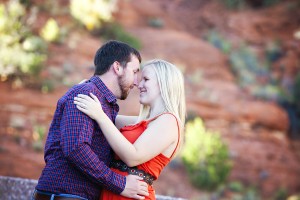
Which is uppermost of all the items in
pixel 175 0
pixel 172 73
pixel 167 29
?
pixel 175 0

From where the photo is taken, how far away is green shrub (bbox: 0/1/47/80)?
10.6 m

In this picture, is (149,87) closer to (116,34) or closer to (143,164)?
(143,164)

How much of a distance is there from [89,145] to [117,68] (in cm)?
45

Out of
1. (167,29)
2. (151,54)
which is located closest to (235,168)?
(151,54)

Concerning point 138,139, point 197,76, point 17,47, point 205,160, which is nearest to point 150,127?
point 138,139

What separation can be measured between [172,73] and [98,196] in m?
0.75

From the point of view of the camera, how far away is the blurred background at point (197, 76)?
34.8ft

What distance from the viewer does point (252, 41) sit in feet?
60.1

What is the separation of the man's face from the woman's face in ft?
0.16

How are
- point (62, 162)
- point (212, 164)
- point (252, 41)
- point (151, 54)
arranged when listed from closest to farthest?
point (62, 162) → point (212, 164) → point (151, 54) → point (252, 41)

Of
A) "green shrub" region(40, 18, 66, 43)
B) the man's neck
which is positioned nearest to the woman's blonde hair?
the man's neck

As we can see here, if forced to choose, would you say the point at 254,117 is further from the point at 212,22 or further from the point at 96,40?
the point at 212,22

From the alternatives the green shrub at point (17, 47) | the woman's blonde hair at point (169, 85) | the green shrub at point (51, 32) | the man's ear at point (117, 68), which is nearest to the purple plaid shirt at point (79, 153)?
the man's ear at point (117, 68)

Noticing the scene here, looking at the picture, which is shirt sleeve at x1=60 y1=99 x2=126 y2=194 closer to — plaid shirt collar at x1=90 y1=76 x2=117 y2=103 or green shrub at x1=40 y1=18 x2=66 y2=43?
plaid shirt collar at x1=90 y1=76 x2=117 y2=103
